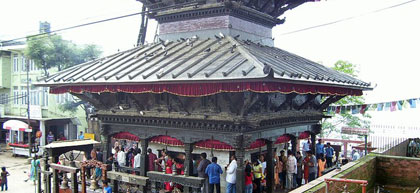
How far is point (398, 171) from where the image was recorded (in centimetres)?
1147

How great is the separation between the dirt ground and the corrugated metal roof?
9941 mm

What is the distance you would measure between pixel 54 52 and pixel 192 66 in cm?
2292

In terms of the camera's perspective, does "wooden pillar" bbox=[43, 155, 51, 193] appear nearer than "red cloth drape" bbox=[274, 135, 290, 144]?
Yes

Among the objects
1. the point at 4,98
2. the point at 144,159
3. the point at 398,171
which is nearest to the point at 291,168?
the point at 398,171

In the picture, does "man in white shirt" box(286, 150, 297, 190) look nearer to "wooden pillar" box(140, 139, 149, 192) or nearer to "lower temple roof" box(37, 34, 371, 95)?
"lower temple roof" box(37, 34, 371, 95)

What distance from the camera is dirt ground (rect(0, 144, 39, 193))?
1945 centimetres

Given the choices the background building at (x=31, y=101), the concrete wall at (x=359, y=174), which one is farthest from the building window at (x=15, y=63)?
the concrete wall at (x=359, y=174)

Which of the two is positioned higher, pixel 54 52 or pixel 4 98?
pixel 54 52

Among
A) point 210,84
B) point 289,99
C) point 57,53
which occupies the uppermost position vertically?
point 57,53

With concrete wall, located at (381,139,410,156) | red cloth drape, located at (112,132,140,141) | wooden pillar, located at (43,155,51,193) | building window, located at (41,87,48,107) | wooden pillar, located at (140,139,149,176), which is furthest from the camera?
building window, located at (41,87,48,107)

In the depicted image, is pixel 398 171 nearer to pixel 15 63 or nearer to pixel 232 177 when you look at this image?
pixel 232 177

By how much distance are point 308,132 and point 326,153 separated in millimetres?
1796

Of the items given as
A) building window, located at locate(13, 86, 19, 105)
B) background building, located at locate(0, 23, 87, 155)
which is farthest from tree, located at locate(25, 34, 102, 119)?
building window, located at locate(13, 86, 19, 105)

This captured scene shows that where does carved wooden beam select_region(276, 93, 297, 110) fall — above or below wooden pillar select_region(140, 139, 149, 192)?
above
